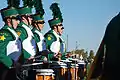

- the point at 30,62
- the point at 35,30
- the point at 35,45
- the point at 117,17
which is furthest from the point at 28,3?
the point at 117,17

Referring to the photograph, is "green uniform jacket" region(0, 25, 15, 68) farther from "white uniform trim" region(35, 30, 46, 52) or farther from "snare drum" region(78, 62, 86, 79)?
"snare drum" region(78, 62, 86, 79)

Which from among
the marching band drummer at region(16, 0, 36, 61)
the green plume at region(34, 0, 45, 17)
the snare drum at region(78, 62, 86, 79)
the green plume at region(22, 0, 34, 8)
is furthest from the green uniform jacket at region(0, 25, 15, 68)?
the snare drum at region(78, 62, 86, 79)

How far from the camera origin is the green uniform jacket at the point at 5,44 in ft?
17.1

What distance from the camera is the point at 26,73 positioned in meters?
5.61

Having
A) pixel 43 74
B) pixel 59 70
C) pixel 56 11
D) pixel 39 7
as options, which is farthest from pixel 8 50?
pixel 56 11

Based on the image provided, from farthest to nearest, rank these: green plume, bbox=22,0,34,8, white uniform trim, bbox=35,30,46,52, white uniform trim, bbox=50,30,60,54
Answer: white uniform trim, bbox=50,30,60,54 → green plume, bbox=22,0,34,8 → white uniform trim, bbox=35,30,46,52

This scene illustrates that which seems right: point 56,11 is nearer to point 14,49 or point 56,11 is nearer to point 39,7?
point 39,7

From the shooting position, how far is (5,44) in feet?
17.5

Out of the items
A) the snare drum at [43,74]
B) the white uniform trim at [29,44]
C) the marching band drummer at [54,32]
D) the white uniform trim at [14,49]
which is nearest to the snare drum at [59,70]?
the marching band drummer at [54,32]

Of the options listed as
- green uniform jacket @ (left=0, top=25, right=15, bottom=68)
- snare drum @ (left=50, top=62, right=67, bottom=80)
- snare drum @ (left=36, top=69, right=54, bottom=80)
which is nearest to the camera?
green uniform jacket @ (left=0, top=25, right=15, bottom=68)

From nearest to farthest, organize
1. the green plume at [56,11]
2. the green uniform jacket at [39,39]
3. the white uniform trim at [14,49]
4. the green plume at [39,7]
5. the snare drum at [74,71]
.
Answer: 1. the white uniform trim at [14,49]
2. the green uniform jacket at [39,39]
3. the snare drum at [74,71]
4. the green plume at [39,7]
5. the green plume at [56,11]

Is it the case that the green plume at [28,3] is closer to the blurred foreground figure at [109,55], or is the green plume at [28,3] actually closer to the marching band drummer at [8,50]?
the marching band drummer at [8,50]

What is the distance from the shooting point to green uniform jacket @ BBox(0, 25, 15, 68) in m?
5.21

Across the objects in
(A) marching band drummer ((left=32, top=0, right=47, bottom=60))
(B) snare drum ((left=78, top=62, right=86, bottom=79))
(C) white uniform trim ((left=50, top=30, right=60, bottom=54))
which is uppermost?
(A) marching band drummer ((left=32, top=0, right=47, bottom=60))
